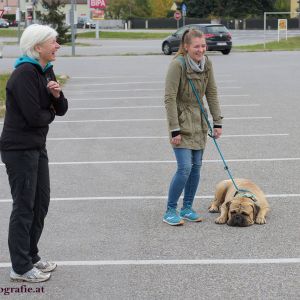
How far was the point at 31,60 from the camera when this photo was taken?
189 inches

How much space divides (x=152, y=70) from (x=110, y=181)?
60.8ft

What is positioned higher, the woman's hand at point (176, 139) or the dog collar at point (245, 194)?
the woman's hand at point (176, 139)

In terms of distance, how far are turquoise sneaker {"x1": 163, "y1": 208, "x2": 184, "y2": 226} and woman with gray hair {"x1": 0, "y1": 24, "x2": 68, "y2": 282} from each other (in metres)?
1.72

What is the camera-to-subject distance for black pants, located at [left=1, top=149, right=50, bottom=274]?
193 inches

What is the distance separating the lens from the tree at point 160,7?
9788cm

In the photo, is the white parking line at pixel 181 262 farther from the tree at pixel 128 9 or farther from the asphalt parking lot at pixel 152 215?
the tree at pixel 128 9

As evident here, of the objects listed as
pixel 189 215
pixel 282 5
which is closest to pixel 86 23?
pixel 282 5

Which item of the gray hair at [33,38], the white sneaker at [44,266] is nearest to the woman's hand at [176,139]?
the white sneaker at [44,266]

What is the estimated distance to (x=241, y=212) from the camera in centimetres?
642

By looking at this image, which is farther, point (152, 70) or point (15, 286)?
point (152, 70)

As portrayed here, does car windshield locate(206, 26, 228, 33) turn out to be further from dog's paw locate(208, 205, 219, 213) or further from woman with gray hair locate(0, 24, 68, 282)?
woman with gray hair locate(0, 24, 68, 282)

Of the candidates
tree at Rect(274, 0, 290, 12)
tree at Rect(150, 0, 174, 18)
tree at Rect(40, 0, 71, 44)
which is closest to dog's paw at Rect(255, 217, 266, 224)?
tree at Rect(40, 0, 71, 44)

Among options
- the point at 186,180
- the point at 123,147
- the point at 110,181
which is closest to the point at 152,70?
the point at 123,147

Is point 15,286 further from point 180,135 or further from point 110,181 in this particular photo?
point 110,181
